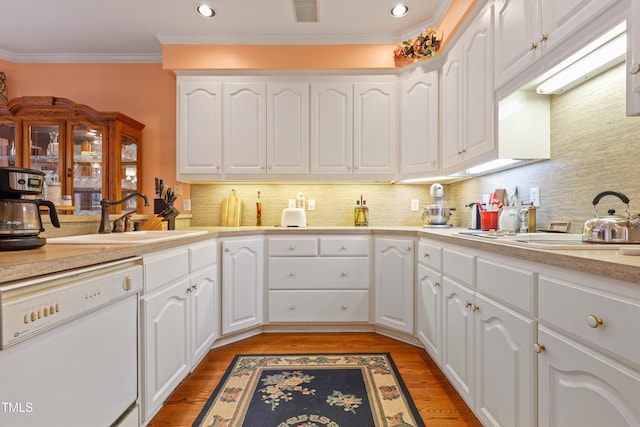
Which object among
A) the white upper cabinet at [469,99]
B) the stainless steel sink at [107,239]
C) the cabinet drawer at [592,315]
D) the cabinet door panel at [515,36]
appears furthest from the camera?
the white upper cabinet at [469,99]

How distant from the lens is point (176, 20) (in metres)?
2.71

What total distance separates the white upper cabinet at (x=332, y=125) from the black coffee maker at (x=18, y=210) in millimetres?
2114

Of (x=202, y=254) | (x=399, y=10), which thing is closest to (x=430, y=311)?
(x=202, y=254)

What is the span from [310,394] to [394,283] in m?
1.06

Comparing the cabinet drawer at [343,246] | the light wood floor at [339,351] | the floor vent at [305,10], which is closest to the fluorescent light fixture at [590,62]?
the cabinet drawer at [343,246]

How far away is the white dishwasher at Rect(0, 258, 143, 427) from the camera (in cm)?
74

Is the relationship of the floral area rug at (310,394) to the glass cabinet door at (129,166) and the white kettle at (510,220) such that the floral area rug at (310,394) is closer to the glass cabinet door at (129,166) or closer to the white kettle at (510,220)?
the white kettle at (510,220)

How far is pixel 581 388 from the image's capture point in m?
0.82

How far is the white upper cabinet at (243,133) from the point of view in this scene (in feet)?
9.53

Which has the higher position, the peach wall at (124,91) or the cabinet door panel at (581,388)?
the peach wall at (124,91)

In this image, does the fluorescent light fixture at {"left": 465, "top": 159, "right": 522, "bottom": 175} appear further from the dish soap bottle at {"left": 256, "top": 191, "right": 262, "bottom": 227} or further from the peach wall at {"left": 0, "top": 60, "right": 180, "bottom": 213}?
the peach wall at {"left": 0, "top": 60, "right": 180, "bottom": 213}

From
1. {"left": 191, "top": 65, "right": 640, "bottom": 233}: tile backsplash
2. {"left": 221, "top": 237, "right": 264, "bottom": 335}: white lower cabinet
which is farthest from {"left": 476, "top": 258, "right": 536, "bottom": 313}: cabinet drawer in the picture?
{"left": 221, "top": 237, "right": 264, "bottom": 335}: white lower cabinet

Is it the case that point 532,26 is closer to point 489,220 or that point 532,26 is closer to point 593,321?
point 489,220

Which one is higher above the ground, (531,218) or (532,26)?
(532,26)
